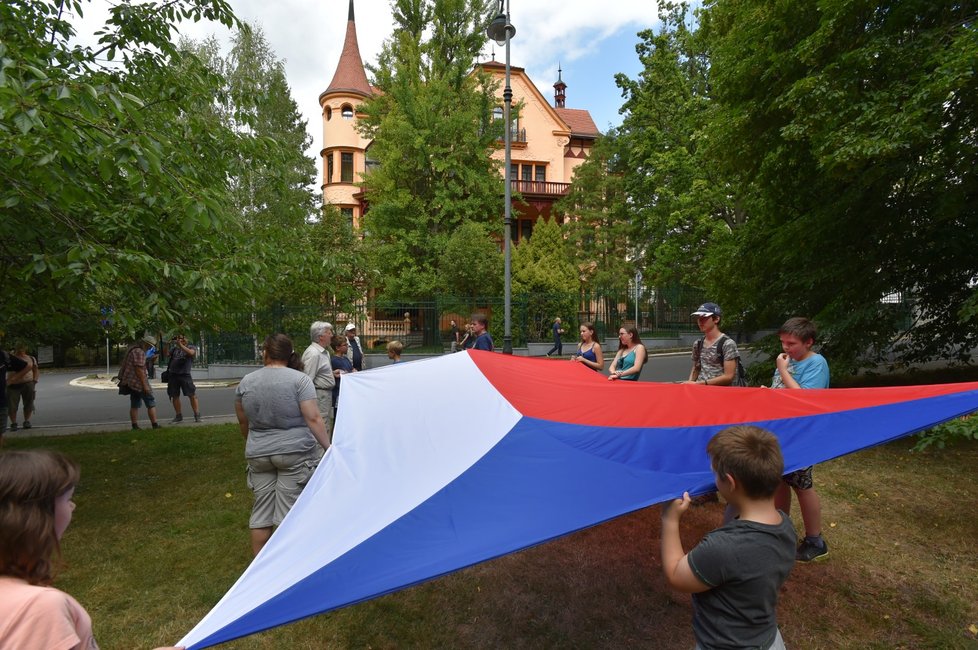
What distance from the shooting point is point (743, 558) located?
1857 millimetres

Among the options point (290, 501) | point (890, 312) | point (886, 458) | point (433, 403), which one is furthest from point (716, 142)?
point (290, 501)

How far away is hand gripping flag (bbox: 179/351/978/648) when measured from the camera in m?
2.11

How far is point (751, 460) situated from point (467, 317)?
19365 mm

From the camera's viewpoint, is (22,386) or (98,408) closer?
(22,386)

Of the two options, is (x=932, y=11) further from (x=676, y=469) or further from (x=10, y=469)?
(x=10, y=469)

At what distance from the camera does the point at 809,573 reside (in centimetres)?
409

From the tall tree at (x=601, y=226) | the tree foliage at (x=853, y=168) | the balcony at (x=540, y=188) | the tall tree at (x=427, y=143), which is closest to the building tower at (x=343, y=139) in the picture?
the tall tree at (x=427, y=143)

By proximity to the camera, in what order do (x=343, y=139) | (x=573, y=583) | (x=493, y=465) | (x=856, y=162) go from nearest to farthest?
1. (x=493, y=465)
2. (x=573, y=583)
3. (x=856, y=162)
4. (x=343, y=139)

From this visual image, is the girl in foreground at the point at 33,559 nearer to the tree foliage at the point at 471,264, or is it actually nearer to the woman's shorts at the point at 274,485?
the woman's shorts at the point at 274,485

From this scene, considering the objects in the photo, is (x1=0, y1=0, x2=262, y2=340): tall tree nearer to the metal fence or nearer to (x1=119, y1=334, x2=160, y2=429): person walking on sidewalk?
(x1=119, y1=334, x2=160, y2=429): person walking on sidewalk

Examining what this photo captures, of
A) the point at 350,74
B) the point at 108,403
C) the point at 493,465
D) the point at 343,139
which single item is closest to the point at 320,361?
the point at 493,465

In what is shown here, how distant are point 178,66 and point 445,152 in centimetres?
1907

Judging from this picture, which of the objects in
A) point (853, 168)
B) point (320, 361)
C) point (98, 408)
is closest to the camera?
point (320, 361)

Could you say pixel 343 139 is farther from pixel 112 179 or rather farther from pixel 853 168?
pixel 853 168
